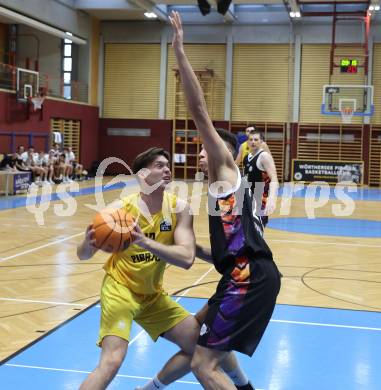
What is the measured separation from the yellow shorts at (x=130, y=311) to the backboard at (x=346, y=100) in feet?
68.7

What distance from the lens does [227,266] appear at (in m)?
3.30

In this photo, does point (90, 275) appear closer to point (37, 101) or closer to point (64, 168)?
point (64, 168)

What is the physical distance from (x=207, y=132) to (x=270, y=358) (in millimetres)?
2462

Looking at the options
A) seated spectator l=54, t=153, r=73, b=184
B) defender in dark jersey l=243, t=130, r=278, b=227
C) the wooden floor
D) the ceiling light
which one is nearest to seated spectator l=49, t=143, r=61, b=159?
seated spectator l=54, t=153, r=73, b=184

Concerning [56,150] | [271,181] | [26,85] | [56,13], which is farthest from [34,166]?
[271,181]

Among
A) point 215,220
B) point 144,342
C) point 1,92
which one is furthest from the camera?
point 1,92

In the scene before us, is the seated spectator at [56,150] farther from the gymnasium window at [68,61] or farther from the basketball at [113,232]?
the basketball at [113,232]

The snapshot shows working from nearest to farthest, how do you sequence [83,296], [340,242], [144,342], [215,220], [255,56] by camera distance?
[215,220], [144,342], [83,296], [340,242], [255,56]

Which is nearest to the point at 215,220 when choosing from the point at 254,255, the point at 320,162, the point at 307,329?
the point at 254,255

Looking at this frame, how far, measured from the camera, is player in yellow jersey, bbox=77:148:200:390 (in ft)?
11.5

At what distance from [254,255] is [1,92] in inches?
743

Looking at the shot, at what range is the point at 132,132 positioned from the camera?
28859 mm

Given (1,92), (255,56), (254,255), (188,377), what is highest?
(255,56)

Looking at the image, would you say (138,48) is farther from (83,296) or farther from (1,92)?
(83,296)
